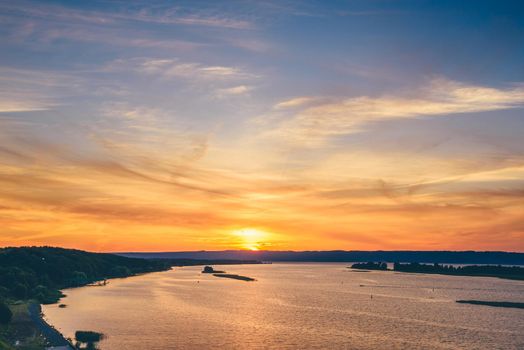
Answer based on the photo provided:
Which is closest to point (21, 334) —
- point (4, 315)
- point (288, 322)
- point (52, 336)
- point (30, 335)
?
point (30, 335)

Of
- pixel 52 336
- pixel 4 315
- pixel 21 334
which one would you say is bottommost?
pixel 21 334

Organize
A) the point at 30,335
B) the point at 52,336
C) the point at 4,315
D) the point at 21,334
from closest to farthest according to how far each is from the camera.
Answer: the point at 52,336 → the point at 30,335 → the point at 21,334 → the point at 4,315

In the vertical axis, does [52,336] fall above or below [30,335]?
above

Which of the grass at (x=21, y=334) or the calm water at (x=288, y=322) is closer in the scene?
the grass at (x=21, y=334)

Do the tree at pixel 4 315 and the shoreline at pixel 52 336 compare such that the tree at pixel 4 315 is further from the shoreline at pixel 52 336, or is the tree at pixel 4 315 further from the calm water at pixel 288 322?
the calm water at pixel 288 322

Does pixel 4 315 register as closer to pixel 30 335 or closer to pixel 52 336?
pixel 30 335

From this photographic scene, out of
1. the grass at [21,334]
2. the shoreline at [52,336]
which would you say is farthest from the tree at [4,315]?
the shoreline at [52,336]

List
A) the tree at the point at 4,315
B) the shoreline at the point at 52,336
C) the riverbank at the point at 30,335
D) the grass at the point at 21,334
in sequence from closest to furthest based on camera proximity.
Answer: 1. the grass at the point at 21,334
2. the riverbank at the point at 30,335
3. the shoreline at the point at 52,336
4. the tree at the point at 4,315

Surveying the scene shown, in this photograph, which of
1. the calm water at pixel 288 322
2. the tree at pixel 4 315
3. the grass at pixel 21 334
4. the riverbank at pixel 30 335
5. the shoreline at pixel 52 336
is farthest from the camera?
the tree at pixel 4 315

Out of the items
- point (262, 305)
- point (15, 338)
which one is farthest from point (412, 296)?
point (15, 338)

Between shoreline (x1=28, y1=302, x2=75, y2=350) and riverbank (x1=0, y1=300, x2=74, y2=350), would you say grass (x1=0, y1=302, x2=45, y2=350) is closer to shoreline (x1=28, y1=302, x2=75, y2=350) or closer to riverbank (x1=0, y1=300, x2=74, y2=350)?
riverbank (x1=0, y1=300, x2=74, y2=350)

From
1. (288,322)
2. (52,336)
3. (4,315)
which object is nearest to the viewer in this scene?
(52,336)
